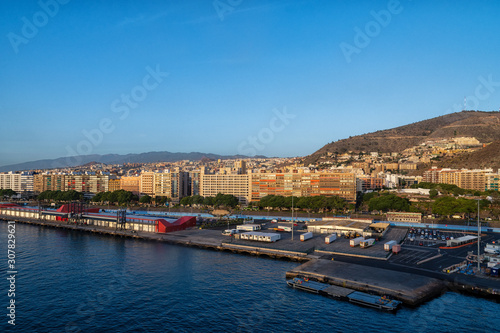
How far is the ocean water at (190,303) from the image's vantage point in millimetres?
19375

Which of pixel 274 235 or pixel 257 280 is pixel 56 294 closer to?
pixel 257 280

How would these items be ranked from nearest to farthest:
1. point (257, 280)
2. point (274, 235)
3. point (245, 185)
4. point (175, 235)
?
point (257, 280) → point (274, 235) → point (175, 235) → point (245, 185)

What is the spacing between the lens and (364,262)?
3064 centimetres

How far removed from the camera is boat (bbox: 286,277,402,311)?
21.5m

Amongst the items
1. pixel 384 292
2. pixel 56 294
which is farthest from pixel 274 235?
pixel 56 294

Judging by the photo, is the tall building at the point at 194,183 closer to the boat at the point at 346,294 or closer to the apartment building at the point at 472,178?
the apartment building at the point at 472,178

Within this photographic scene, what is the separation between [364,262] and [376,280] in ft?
17.9

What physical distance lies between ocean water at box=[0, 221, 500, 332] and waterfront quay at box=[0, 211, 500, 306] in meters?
1.23

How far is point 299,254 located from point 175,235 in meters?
18.1

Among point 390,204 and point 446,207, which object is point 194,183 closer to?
point 390,204

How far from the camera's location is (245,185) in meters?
94.7

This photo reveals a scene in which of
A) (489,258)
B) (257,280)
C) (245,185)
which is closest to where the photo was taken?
(257,280)

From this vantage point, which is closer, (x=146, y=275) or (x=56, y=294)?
(x=56, y=294)

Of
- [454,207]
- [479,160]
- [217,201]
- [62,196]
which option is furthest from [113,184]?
[479,160]
